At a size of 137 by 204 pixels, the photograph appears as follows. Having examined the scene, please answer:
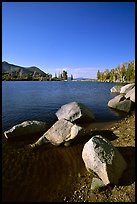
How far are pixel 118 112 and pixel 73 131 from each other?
1357cm

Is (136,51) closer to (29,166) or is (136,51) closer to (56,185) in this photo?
(56,185)

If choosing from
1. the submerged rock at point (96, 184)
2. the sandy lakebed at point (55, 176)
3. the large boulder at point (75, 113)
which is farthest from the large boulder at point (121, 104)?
the submerged rock at point (96, 184)

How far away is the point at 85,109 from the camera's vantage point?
22.0m

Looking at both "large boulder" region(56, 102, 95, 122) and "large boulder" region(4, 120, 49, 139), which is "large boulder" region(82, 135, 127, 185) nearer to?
"large boulder" region(4, 120, 49, 139)

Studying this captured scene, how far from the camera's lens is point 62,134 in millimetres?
15203

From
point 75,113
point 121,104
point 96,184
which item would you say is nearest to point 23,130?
point 75,113

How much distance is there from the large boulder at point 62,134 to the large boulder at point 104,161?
3.91 meters

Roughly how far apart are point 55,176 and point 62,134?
4134mm

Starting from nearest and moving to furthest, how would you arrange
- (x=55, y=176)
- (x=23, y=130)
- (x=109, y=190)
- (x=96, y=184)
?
(x=109, y=190)
(x=96, y=184)
(x=55, y=176)
(x=23, y=130)

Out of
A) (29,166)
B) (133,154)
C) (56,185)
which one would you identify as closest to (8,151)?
(29,166)

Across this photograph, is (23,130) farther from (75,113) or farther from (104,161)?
(104,161)

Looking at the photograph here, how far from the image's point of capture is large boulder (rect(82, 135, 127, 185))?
995 cm

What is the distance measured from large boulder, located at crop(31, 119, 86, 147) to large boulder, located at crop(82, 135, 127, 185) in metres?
3.91

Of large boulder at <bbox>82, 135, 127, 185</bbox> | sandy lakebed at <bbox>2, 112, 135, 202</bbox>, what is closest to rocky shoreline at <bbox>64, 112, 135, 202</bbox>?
sandy lakebed at <bbox>2, 112, 135, 202</bbox>
